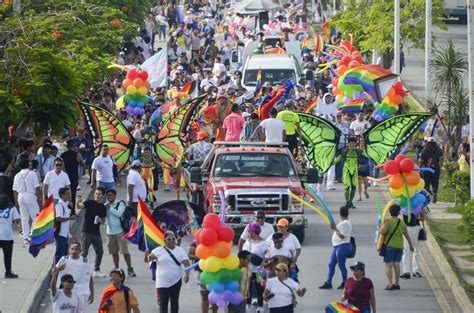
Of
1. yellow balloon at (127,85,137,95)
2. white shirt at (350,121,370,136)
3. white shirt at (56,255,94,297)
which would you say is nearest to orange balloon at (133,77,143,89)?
yellow balloon at (127,85,137,95)

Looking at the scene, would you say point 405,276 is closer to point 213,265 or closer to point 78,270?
point 213,265

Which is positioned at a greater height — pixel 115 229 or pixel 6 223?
pixel 6 223

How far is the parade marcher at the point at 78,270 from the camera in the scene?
68.1 ft

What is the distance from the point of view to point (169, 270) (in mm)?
20844

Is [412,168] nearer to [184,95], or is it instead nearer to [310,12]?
[184,95]

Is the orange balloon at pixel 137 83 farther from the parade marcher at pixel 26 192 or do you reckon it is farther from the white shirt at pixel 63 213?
the white shirt at pixel 63 213

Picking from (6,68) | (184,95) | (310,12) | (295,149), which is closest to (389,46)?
(184,95)

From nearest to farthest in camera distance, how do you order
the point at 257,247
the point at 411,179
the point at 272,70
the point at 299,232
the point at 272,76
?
1. the point at 257,247
2. the point at 411,179
3. the point at 299,232
4. the point at 272,76
5. the point at 272,70

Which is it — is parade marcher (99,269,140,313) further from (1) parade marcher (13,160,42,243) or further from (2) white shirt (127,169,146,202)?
(2) white shirt (127,169,146,202)

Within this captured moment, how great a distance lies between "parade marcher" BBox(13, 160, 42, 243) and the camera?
87.9ft

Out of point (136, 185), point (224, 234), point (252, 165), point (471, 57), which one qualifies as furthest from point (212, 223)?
point (471, 57)

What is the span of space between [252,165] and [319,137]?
66.7 inches

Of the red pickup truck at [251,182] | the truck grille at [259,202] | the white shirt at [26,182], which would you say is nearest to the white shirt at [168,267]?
the red pickup truck at [251,182]

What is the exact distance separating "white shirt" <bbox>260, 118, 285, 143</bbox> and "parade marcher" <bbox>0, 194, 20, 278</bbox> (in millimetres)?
8657
